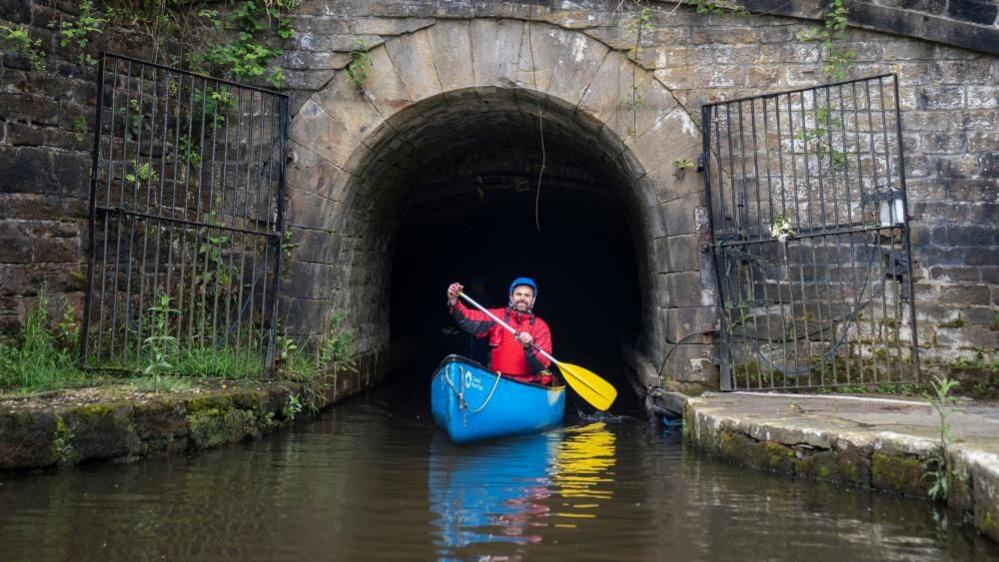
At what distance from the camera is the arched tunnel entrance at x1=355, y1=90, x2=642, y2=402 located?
8336 millimetres

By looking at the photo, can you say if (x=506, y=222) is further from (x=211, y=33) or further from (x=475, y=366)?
(x=475, y=366)

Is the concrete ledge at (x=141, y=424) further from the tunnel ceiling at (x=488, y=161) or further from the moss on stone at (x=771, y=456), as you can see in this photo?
the moss on stone at (x=771, y=456)

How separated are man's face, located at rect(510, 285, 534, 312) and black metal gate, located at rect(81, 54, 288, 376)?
7.22 feet

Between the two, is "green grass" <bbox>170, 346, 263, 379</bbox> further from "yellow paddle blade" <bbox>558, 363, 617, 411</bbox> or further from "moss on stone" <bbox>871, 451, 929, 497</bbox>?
"moss on stone" <bbox>871, 451, 929, 497</bbox>

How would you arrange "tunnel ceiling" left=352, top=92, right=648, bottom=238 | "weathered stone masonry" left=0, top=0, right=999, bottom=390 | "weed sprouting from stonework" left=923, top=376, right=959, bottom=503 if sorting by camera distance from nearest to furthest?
"weed sprouting from stonework" left=923, top=376, right=959, bottom=503, "weathered stone masonry" left=0, top=0, right=999, bottom=390, "tunnel ceiling" left=352, top=92, right=648, bottom=238

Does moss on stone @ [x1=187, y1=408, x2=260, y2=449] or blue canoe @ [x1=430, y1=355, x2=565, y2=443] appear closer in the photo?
moss on stone @ [x1=187, y1=408, x2=260, y2=449]

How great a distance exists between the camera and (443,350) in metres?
15.8

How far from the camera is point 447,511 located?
4.50 metres

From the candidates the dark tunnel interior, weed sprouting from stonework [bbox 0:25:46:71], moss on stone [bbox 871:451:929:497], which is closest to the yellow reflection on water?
moss on stone [bbox 871:451:929:497]

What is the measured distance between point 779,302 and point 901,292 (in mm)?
932

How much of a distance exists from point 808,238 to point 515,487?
132 inches

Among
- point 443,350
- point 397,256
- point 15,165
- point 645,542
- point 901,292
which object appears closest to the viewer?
point 645,542

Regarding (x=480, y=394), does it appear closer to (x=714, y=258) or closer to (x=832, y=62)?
(x=714, y=258)

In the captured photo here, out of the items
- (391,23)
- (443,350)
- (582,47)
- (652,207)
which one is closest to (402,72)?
(391,23)
